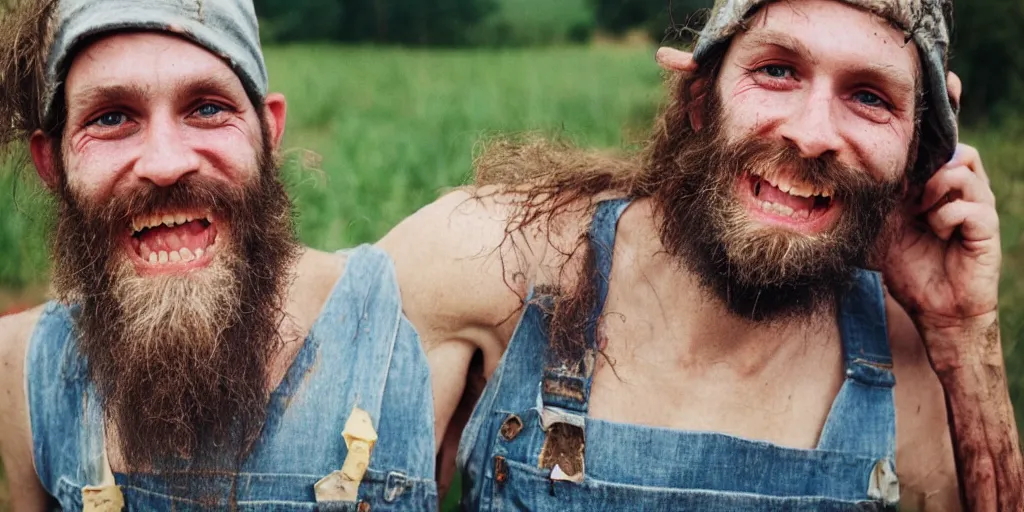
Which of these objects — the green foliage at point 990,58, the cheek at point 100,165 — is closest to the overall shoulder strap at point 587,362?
the cheek at point 100,165

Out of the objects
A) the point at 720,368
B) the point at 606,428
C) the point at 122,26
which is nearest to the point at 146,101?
the point at 122,26

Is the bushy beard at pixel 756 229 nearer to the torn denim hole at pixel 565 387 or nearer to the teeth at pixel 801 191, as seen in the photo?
the teeth at pixel 801 191

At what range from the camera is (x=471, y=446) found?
3.03 metres

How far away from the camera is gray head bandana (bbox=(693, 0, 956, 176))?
2.75m

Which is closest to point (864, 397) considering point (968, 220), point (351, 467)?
point (968, 220)

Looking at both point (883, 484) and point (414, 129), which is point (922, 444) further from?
point (414, 129)

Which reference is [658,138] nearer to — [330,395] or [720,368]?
[720,368]

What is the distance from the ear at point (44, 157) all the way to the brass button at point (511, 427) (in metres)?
1.34

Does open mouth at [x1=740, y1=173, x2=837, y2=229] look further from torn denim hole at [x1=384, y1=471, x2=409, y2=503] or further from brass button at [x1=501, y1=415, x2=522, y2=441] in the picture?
torn denim hole at [x1=384, y1=471, x2=409, y2=503]

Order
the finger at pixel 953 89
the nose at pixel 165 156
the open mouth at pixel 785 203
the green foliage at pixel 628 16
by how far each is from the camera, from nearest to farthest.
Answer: the nose at pixel 165 156 < the open mouth at pixel 785 203 < the finger at pixel 953 89 < the green foliage at pixel 628 16

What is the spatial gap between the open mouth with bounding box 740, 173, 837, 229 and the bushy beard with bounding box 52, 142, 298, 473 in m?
1.27

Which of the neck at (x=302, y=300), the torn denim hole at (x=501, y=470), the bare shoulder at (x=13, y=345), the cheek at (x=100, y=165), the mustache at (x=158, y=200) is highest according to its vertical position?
the cheek at (x=100, y=165)

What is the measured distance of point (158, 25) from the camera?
2604mm

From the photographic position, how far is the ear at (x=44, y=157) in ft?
9.30
